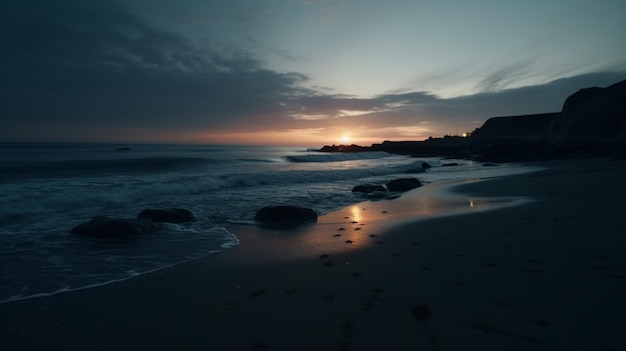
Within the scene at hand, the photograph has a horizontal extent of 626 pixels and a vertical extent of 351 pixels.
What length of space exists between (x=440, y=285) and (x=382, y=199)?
300 inches

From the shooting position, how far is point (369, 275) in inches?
163

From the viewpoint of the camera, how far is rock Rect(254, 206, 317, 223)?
25.8 feet

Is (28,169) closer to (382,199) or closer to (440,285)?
(382,199)

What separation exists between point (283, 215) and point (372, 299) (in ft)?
15.3

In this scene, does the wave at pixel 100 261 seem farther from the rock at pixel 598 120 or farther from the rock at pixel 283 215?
the rock at pixel 598 120

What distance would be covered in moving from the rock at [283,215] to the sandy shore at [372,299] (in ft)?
5.28

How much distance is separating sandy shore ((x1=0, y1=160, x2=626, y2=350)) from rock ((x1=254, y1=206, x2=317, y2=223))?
1.61 meters

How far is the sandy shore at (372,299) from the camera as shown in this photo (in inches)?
105

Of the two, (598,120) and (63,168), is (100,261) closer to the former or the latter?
(63,168)

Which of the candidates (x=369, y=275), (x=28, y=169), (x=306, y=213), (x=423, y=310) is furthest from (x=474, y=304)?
(x=28, y=169)

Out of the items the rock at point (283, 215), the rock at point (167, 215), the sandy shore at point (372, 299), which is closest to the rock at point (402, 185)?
the rock at point (283, 215)

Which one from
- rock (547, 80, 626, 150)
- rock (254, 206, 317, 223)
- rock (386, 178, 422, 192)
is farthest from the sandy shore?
rock (547, 80, 626, 150)

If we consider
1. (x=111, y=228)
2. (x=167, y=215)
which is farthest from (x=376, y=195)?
(x=111, y=228)

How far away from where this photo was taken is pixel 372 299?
3.43 meters
